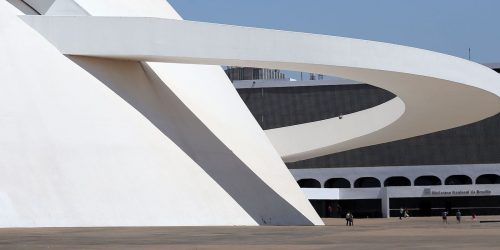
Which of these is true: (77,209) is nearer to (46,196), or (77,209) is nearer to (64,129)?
(46,196)

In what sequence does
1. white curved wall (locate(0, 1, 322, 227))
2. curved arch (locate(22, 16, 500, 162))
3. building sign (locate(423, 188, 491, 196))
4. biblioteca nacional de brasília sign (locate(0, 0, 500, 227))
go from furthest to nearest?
building sign (locate(423, 188, 491, 196)) → curved arch (locate(22, 16, 500, 162)) → biblioteca nacional de brasília sign (locate(0, 0, 500, 227)) → white curved wall (locate(0, 1, 322, 227))

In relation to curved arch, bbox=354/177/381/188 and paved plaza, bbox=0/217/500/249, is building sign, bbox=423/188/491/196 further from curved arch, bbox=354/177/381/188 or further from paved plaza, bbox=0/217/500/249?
paved plaza, bbox=0/217/500/249

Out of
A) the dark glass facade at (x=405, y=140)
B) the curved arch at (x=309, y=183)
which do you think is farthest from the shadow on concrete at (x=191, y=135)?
the dark glass facade at (x=405, y=140)

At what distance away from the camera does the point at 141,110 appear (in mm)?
24812

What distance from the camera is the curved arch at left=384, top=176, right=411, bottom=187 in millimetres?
71569

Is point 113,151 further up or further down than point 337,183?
further down

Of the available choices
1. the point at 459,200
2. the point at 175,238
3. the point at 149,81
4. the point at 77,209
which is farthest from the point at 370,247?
the point at 459,200

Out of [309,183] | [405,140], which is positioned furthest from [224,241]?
[405,140]

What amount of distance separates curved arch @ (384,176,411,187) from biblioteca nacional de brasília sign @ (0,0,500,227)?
4343 cm

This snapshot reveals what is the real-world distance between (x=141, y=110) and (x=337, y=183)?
1961 inches

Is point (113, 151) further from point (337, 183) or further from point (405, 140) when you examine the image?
point (405, 140)

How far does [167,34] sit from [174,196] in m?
3.79

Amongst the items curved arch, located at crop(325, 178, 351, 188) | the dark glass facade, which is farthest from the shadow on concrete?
the dark glass facade

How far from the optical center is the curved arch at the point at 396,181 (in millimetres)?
71569
